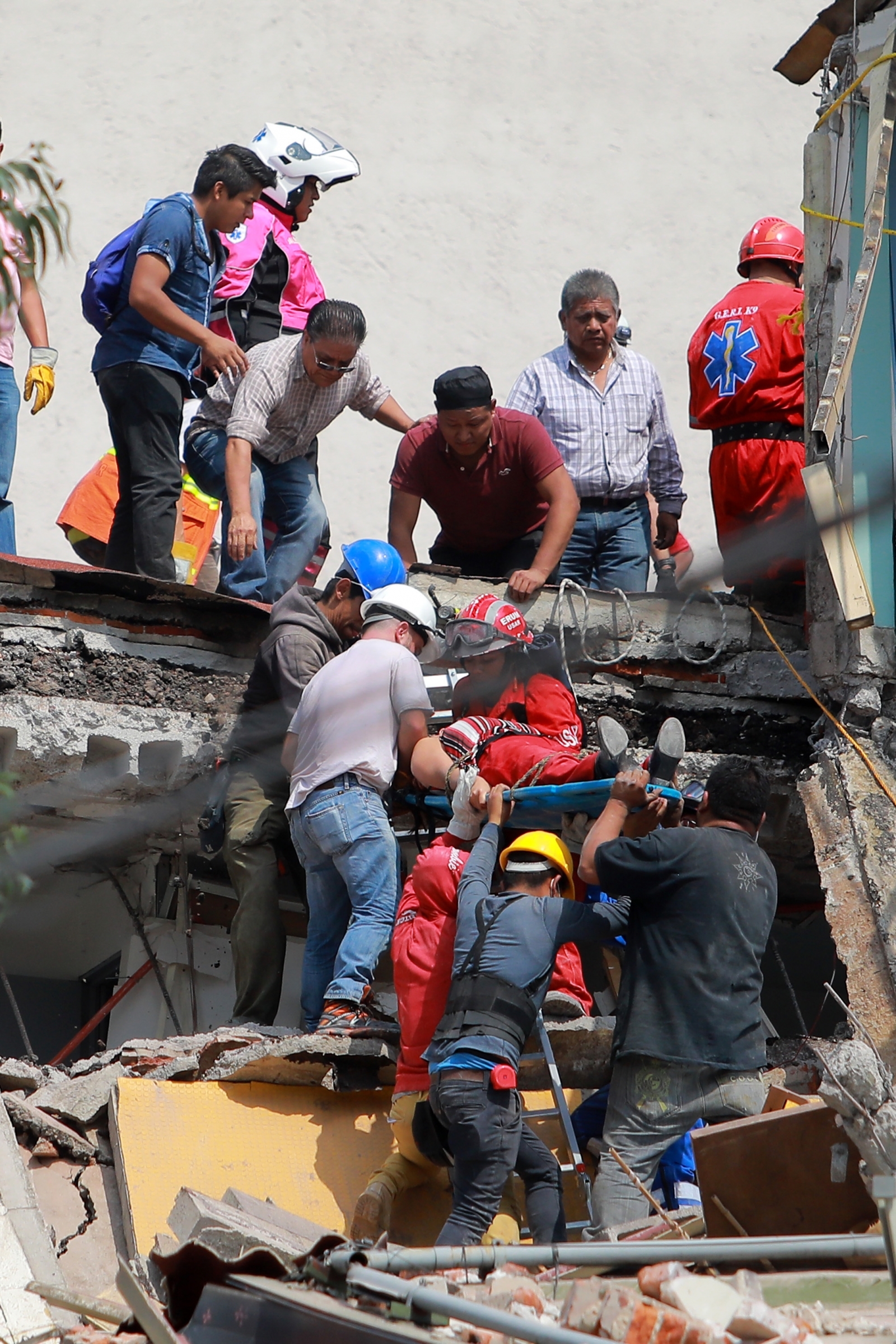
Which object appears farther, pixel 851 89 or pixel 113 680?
pixel 113 680

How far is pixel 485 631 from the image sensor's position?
21.7 ft

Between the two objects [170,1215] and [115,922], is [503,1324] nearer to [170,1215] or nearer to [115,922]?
[170,1215]

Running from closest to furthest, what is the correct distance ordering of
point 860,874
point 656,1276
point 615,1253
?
point 656,1276 → point 615,1253 → point 860,874

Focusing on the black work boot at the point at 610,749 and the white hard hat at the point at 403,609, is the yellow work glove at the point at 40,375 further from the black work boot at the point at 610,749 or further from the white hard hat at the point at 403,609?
the black work boot at the point at 610,749

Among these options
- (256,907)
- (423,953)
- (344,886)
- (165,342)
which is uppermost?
(165,342)

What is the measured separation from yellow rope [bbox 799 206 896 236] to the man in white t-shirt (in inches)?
110

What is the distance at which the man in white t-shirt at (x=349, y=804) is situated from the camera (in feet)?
20.1

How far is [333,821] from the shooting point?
6.18 metres

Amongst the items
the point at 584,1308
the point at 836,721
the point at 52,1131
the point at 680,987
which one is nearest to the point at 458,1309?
the point at 584,1308

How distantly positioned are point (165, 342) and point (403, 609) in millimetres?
1740

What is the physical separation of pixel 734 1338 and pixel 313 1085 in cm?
292

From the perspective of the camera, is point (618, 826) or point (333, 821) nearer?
point (618, 826)

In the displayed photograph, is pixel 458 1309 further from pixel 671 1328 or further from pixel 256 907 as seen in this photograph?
pixel 256 907

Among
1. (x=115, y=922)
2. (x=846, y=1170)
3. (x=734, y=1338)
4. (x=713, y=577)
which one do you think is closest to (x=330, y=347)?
(x=713, y=577)
